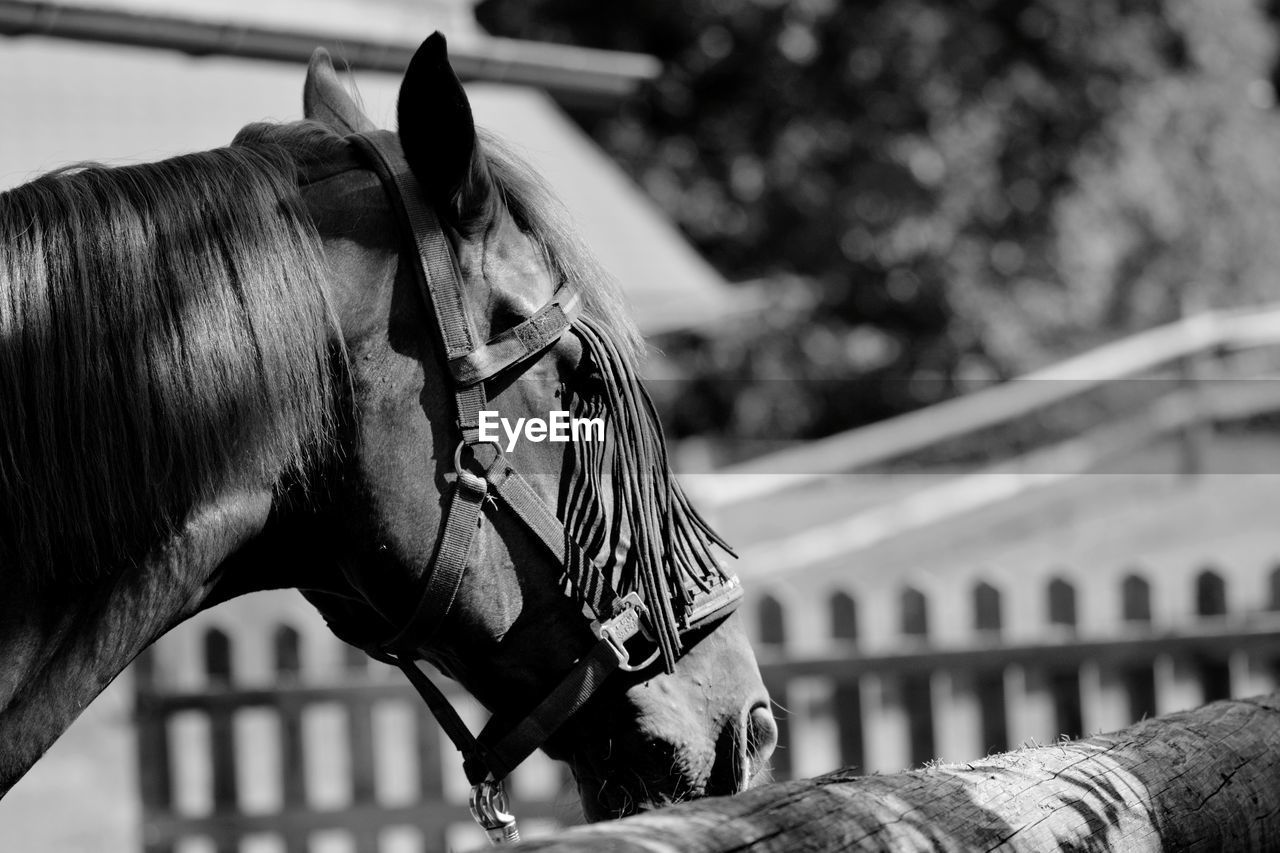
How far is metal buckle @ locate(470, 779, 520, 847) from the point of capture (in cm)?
179

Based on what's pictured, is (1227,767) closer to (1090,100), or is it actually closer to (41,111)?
(41,111)

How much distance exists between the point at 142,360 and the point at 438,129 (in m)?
0.45

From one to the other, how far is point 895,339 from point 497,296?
56.5ft

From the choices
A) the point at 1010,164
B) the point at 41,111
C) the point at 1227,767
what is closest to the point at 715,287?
the point at 41,111

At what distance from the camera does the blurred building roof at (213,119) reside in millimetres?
6375

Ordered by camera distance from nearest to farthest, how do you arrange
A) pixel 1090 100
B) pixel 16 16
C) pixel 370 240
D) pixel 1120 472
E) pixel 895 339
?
pixel 370 240 < pixel 16 16 < pixel 1120 472 < pixel 1090 100 < pixel 895 339

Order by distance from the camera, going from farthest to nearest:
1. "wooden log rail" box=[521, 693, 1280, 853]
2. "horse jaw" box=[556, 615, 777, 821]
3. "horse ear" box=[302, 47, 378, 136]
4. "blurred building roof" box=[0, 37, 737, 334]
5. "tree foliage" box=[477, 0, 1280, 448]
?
1. "tree foliage" box=[477, 0, 1280, 448]
2. "blurred building roof" box=[0, 37, 737, 334]
3. "horse ear" box=[302, 47, 378, 136]
4. "horse jaw" box=[556, 615, 777, 821]
5. "wooden log rail" box=[521, 693, 1280, 853]

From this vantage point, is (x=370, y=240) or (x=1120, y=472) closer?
(x=370, y=240)

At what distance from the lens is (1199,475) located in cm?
1065

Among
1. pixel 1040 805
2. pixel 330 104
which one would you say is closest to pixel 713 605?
pixel 1040 805

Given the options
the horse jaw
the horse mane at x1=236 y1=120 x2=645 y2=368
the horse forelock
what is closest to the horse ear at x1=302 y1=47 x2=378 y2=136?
the horse mane at x1=236 y1=120 x2=645 y2=368

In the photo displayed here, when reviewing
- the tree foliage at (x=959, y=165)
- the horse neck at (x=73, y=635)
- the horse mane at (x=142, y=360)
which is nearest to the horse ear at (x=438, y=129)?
the horse mane at (x=142, y=360)

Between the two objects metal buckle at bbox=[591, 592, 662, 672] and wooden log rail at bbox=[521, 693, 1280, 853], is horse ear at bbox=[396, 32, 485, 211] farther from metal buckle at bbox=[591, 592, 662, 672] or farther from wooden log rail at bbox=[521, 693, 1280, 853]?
wooden log rail at bbox=[521, 693, 1280, 853]

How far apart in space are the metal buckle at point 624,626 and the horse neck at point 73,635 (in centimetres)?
49
